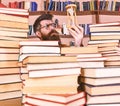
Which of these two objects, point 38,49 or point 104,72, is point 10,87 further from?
point 104,72

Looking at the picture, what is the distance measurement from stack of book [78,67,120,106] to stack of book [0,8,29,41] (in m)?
0.44

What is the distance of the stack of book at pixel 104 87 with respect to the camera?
2.41ft

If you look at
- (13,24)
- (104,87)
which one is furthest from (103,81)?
(13,24)

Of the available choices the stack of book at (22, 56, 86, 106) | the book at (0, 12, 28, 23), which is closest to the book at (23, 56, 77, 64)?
the stack of book at (22, 56, 86, 106)

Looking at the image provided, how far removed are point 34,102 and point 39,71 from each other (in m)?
0.10

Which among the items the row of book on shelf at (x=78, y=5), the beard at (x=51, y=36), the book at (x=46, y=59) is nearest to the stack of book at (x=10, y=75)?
the book at (x=46, y=59)

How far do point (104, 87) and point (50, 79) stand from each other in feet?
0.54

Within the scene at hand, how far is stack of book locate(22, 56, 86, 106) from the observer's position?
0.75 m

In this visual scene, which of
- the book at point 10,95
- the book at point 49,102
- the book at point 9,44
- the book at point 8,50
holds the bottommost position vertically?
the book at point 10,95

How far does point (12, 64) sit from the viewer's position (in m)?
0.99

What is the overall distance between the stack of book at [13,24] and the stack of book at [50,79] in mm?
301

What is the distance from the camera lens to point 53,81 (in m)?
0.76

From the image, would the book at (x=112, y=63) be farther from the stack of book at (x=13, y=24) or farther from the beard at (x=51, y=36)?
the beard at (x=51, y=36)

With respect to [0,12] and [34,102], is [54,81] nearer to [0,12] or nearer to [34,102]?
[34,102]
